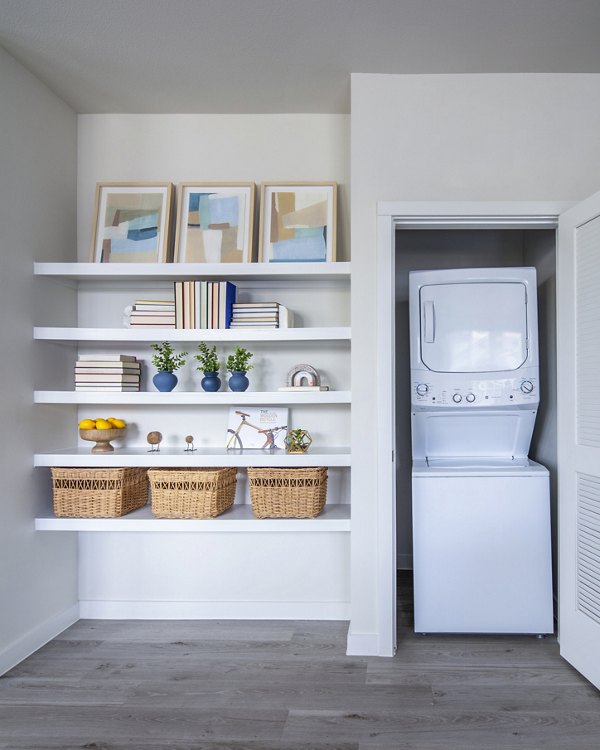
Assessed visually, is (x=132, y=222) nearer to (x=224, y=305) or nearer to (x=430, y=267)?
(x=224, y=305)

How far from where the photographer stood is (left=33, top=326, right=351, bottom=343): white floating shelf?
2.96 m

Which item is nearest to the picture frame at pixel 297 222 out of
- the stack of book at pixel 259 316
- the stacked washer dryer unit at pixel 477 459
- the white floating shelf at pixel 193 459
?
the stack of book at pixel 259 316

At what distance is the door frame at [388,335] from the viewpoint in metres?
2.87

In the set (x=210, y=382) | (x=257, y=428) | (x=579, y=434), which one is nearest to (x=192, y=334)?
(x=210, y=382)

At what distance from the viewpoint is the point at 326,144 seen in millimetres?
3373

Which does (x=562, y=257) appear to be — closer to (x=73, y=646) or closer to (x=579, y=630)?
(x=579, y=630)

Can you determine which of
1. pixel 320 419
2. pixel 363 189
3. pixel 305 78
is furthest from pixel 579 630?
pixel 305 78

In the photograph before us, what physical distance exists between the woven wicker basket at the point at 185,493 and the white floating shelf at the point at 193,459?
5 cm

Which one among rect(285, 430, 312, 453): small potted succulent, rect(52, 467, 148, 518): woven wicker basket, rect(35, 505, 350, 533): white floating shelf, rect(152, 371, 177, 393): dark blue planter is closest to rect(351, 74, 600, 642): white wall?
rect(35, 505, 350, 533): white floating shelf

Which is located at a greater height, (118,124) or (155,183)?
(118,124)

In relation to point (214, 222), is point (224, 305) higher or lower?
lower

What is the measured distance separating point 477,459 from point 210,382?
1.45 metres

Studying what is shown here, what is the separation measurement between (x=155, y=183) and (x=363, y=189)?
111 centimetres

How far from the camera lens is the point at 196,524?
297 centimetres
